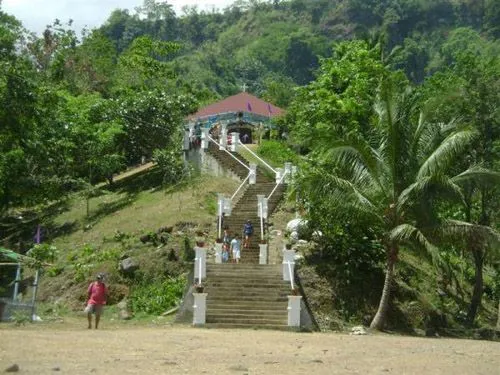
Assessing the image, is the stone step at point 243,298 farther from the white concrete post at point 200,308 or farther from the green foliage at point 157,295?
the green foliage at point 157,295

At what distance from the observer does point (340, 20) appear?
136m

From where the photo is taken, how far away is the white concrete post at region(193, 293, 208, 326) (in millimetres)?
18984

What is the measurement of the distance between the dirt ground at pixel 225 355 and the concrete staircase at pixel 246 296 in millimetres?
3682

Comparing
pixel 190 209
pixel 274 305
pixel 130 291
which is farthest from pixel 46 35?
pixel 274 305

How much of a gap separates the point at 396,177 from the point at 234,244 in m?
5.59

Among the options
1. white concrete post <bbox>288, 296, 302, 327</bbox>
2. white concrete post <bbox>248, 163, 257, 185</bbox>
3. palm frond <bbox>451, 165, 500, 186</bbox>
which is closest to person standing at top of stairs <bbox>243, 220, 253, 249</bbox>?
white concrete post <bbox>288, 296, 302, 327</bbox>

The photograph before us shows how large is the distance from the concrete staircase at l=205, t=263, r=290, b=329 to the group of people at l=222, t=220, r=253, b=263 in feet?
4.51

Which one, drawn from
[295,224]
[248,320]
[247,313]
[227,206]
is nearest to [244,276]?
[247,313]

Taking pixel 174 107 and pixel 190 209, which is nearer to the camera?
pixel 190 209

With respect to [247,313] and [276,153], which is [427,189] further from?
[276,153]

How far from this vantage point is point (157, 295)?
71.8ft

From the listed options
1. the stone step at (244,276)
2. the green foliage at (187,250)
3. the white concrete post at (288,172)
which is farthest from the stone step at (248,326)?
the white concrete post at (288,172)

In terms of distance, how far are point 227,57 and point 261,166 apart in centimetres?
8984

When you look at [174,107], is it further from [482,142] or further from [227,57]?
[227,57]
